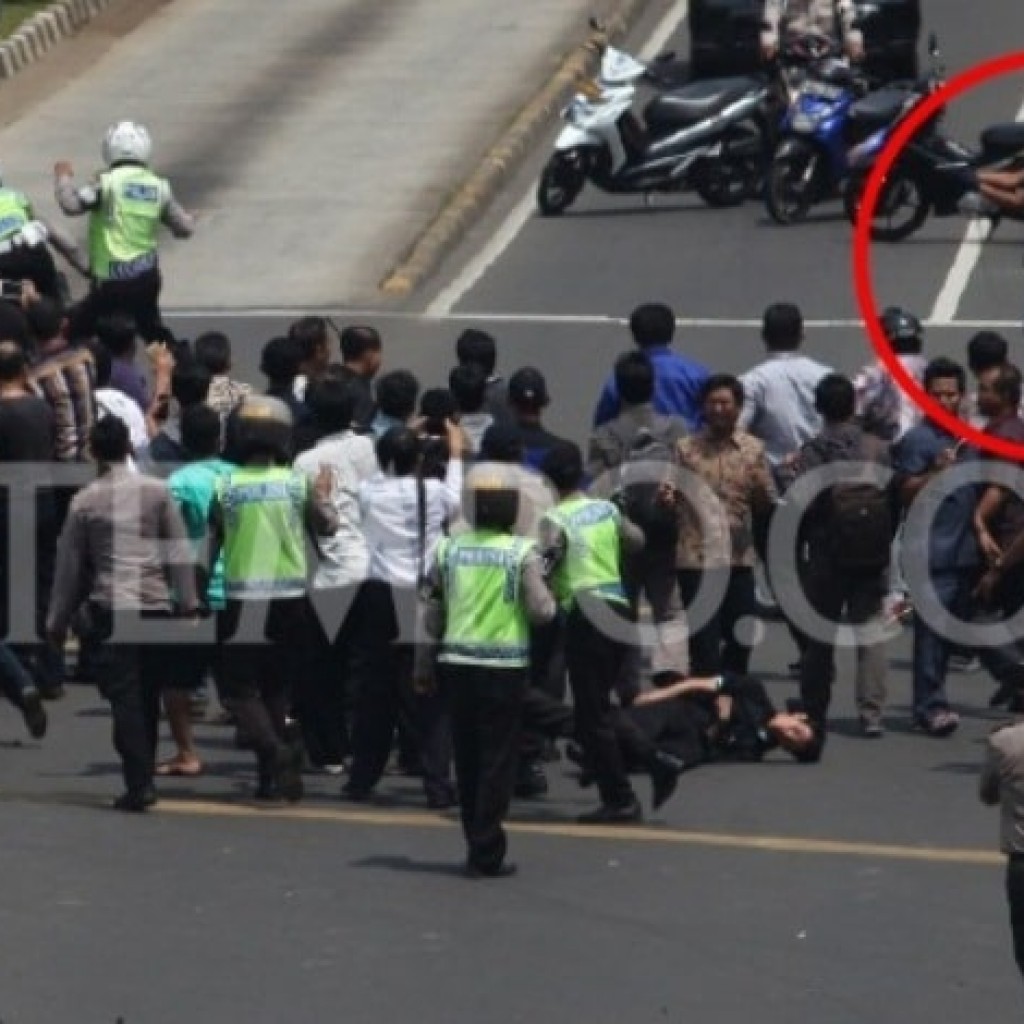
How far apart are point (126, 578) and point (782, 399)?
3.88 meters

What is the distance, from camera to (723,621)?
17125 mm

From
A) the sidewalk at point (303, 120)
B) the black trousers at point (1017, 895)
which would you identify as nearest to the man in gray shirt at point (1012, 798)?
the black trousers at point (1017, 895)

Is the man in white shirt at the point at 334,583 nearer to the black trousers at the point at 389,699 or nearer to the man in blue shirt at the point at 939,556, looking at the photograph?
the black trousers at the point at 389,699

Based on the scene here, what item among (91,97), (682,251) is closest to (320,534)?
(682,251)

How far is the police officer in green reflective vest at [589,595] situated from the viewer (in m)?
15.1

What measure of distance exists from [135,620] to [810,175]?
13.1 m

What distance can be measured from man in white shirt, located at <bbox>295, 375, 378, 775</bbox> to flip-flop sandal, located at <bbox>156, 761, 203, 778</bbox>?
0.49 meters

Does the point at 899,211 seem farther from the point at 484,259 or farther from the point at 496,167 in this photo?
the point at 496,167

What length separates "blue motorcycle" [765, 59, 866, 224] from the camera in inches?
1070

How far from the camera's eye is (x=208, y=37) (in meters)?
35.1

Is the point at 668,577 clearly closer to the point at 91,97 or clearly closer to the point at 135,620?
the point at 135,620

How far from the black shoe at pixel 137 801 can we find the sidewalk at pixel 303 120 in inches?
435

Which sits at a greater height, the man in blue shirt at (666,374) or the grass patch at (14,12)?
the grass patch at (14,12)

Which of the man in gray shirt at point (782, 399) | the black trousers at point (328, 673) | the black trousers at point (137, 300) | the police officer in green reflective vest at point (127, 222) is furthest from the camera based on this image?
the police officer in green reflective vest at point (127, 222)
